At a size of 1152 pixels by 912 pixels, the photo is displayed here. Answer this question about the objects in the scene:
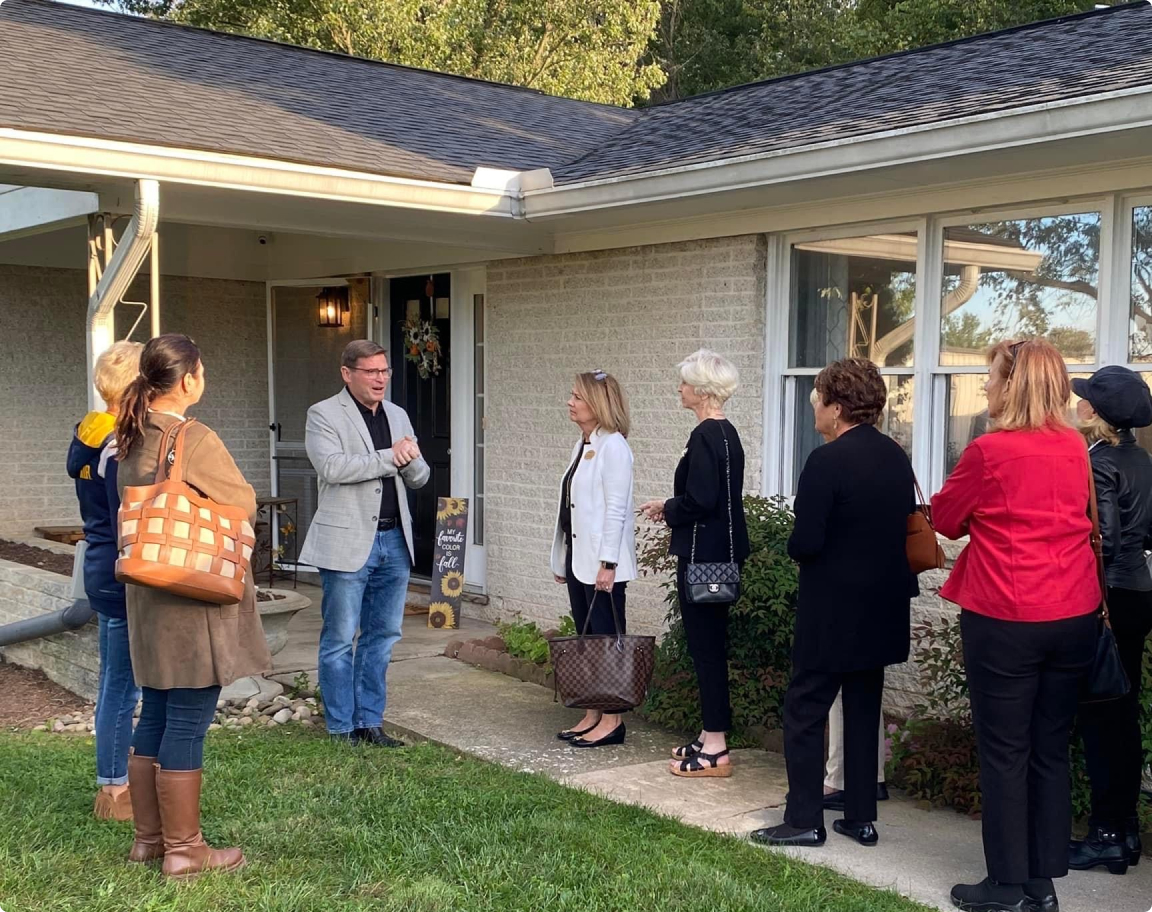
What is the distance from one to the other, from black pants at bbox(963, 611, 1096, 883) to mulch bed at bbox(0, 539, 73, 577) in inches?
234

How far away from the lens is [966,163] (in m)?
5.51

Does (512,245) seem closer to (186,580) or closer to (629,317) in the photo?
(629,317)

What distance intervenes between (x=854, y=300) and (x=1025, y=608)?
10.6ft

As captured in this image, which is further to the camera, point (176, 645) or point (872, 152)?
point (872, 152)

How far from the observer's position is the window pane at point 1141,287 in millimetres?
5488

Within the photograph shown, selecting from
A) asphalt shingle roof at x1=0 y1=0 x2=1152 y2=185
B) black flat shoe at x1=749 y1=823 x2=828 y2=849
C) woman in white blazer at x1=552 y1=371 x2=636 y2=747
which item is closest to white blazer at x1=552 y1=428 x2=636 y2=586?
woman in white blazer at x1=552 y1=371 x2=636 y2=747

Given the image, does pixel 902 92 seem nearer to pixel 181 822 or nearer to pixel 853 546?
pixel 853 546

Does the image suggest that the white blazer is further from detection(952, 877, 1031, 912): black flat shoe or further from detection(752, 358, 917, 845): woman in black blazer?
detection(952, 877, 1031, 912): black flat shoe

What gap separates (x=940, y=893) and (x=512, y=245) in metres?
5.40

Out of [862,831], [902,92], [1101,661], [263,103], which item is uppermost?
[263,103]

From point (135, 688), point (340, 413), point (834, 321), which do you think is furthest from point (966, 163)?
point (135, 688)

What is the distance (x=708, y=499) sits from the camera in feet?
16.4

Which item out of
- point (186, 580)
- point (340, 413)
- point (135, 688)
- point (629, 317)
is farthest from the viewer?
point (629, 317)

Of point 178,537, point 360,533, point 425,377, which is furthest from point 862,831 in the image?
point 425,377
